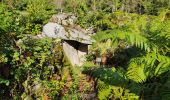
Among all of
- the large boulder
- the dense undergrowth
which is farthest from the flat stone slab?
the dense undergrowth

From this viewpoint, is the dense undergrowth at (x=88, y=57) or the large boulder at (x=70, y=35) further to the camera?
the large boulder at (x=70, y=35)

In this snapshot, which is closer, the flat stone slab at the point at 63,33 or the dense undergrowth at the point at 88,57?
the dense undergrowth at the point at 88,57

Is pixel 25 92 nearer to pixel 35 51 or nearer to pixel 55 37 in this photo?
pixel 35 51

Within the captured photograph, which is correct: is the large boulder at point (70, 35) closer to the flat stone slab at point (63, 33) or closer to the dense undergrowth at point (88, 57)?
Result: the flat stone slab at point (63, 33)

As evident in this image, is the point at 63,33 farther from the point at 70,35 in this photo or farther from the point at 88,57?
the point at 88,57

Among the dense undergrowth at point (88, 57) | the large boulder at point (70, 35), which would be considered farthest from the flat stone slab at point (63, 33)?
the dense undergrowth at point (88, 57)

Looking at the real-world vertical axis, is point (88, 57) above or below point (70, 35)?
below

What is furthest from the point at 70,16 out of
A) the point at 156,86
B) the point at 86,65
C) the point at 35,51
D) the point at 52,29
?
the point at 156,86

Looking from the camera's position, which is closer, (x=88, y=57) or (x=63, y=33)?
(x=63, y=33)

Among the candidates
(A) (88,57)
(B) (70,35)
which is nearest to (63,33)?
(B) (70,35)
